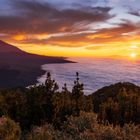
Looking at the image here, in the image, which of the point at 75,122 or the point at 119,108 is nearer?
the point at 75,122

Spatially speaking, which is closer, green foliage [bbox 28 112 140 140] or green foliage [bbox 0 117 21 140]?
green foliage [bbox 28 112 140 140]

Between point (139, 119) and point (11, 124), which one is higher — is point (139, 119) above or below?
below

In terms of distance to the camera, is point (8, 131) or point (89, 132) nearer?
point (89, 132)

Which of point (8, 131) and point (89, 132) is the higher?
point (89, 132)

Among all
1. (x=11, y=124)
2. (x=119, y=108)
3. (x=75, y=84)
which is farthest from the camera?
(x=119, y=108)

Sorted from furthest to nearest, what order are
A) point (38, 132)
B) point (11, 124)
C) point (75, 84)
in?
point (75, 84)
point (11, 124)
point (38, 132)

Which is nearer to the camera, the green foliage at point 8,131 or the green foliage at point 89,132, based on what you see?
the green foliage at point 89,132

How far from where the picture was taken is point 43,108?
2517 inches

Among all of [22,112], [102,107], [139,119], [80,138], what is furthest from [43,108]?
[80,138]

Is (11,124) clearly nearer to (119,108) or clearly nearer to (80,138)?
(80,138)

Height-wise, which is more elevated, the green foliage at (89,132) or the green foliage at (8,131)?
the green foliage at (89,132)

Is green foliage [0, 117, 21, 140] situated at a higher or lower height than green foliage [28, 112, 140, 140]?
lower

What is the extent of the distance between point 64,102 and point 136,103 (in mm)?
16326

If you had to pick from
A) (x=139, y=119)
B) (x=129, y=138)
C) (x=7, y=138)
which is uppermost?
(x=129, y=138)
